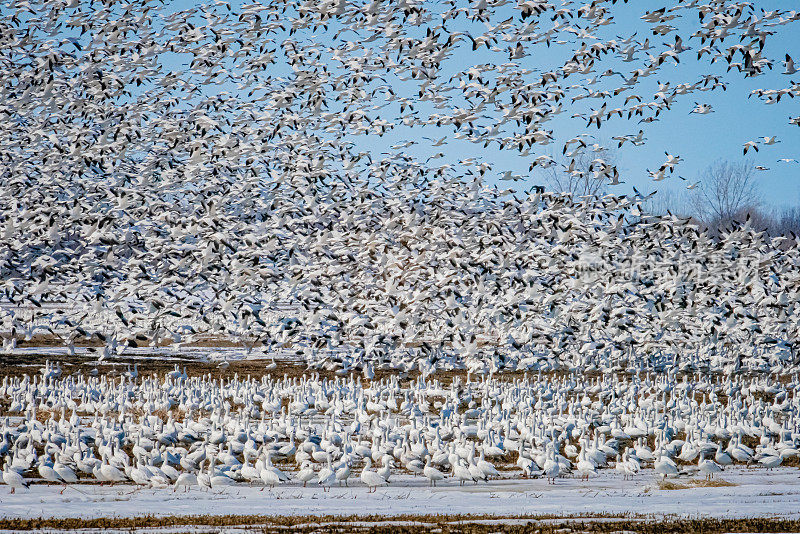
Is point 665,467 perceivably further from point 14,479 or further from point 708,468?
point 14,479

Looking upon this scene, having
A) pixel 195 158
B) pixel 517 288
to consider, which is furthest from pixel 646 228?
pixel 195 158

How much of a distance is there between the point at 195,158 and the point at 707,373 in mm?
24152

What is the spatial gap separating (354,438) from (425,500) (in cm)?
600

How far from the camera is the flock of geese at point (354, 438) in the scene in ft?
52.6

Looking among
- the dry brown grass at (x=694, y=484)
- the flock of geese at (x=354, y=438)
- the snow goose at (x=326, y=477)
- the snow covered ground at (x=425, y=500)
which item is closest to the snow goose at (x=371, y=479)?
the flock of geese at (x=354, y=438)

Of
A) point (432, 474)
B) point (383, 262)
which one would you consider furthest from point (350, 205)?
point (432, 474)

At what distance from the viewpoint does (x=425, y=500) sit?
14.9 m

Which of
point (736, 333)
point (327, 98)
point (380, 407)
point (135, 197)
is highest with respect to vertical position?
point (327, 98)

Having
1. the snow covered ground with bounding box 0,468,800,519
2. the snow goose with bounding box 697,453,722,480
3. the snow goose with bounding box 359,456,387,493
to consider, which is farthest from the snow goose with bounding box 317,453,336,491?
the snow goose with bounding box 697,453,722,480

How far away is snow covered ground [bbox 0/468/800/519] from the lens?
13.8 meters

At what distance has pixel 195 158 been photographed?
32906 millimetres

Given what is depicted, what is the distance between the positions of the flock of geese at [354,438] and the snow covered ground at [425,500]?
0.33m

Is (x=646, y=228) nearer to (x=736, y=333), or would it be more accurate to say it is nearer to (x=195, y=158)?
(x=736, y=333)

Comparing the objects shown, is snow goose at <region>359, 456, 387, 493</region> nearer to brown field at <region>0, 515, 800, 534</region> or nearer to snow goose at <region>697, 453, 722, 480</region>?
brown field at <region>0, 515, 800, 534</region>
